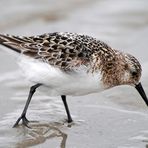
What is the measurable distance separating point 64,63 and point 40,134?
0.85 m

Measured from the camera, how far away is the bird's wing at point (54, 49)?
671 cm

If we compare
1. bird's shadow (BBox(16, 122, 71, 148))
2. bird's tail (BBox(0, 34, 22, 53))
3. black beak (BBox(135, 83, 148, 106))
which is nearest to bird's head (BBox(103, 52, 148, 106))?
black beak (BBox(135, 83, 148, 106))

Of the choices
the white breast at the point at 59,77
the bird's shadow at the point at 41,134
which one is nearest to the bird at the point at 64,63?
the white breast at the point at 59,77

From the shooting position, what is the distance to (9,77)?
8.53 meters

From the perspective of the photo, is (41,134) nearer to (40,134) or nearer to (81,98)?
(40,134)

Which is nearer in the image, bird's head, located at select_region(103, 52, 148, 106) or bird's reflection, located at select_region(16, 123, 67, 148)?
bird's reflection, located at select_region(16, 123, 67, 148)

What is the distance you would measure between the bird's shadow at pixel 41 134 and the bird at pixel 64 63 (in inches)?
5.5

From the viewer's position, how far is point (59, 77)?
6.63m

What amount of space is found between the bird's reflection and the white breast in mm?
474

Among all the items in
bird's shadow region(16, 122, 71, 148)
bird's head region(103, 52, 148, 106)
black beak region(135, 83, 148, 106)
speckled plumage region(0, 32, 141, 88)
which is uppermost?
speckled plumage region(0, 32, 141, 88)

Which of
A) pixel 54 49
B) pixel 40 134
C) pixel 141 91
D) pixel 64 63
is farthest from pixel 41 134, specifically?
pixel 141 91

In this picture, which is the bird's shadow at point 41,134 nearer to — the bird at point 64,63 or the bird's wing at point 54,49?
the bird at point 64,63

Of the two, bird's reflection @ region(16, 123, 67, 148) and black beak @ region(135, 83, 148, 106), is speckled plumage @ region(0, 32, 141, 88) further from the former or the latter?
bird's reflection @ region(16, 123, 67, 148)

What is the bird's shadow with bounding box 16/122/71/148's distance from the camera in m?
6.51
